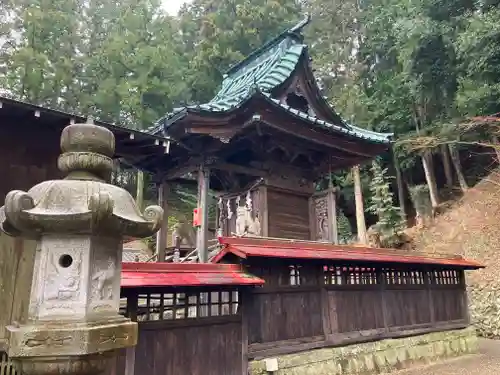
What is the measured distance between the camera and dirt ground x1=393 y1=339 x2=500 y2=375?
9.03 m

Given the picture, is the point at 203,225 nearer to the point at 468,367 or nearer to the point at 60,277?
the point at 60,277

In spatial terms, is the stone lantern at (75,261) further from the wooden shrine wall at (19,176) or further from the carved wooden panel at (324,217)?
the carved wooden panel at (324,217)

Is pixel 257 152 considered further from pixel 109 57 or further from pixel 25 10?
pixel 25 10

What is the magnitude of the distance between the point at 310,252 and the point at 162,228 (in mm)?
4137

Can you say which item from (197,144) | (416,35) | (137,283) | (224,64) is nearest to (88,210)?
(137,283)

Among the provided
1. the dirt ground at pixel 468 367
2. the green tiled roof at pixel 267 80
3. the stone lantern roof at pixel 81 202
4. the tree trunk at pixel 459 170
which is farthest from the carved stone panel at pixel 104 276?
the tree trunk at pixel 459 170

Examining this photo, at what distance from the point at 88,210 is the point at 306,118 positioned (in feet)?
21.9

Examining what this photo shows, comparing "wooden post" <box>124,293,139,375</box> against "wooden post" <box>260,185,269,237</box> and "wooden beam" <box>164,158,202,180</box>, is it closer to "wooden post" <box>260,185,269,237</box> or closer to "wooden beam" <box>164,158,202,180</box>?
"wooden beam" <box>164,158,202,180</box>

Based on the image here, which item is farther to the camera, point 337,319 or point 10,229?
point 337,319

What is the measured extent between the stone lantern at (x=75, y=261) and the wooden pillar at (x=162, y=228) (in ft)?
19.7

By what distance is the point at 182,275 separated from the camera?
6125mm

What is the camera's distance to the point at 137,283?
5.49m

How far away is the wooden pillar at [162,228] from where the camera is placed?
400 inches

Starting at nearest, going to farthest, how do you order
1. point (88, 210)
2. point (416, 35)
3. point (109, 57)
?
1. point (88, 210)
2. point (416, 35)
3. point (109, 57)
